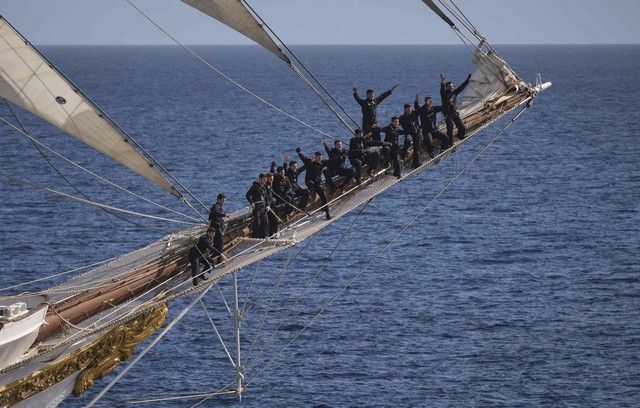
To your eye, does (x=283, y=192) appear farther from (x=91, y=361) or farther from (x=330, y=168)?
(x=91, y=361)

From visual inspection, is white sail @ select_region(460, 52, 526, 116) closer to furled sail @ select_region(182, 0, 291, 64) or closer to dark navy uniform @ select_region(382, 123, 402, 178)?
dark navy uniform @ select_region(382, 123, 402, 178)

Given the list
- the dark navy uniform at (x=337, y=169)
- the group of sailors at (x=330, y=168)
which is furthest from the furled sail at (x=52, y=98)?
the dark navy uniform at (x=337, y=169)

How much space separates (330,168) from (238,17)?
18.9 ft

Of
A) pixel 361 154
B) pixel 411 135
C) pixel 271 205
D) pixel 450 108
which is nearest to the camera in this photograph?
pixel 271 205

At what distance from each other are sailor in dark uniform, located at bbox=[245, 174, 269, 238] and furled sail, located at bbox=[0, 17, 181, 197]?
3.69 meters

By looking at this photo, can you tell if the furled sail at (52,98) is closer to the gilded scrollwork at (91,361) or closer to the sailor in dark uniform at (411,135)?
the gilded scrollwork at (91,361)

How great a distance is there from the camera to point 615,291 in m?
81.1

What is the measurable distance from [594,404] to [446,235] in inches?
1538

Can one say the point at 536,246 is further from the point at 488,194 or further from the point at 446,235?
the point at 488,194

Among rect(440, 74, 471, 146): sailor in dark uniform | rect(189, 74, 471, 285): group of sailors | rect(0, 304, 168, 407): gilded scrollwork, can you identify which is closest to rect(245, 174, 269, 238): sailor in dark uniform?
rect(189, 74, 471, 285): group of sailors

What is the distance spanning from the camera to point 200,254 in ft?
128

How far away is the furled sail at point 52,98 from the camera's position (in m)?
36.8

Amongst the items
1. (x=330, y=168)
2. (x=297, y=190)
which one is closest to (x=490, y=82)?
(x=330, y=168)

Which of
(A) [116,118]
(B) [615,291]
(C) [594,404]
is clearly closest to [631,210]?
(B) [615,291]
